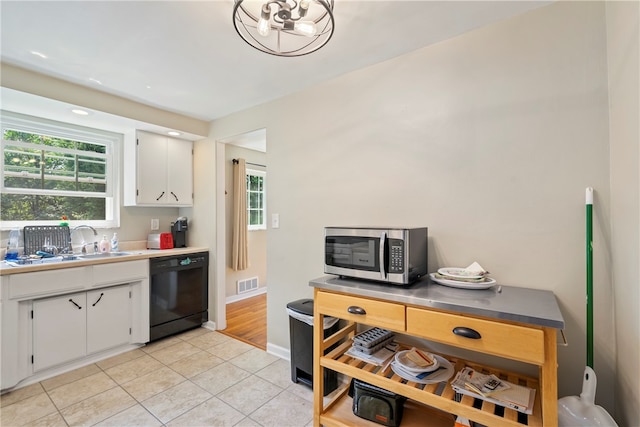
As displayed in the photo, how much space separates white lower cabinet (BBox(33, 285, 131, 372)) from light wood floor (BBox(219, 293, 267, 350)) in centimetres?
101

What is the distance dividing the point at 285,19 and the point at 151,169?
2.45 m

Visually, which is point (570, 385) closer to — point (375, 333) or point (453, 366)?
point (453, 366)

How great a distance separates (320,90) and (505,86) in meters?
1.32

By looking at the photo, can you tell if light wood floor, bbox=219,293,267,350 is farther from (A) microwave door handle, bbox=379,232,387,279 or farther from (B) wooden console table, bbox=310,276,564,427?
(A) microwave door handle, bbox=379,232,387,279

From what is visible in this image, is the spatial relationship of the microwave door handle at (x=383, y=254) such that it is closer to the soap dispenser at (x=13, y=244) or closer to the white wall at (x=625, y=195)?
the white wall at (x=625, y=195)

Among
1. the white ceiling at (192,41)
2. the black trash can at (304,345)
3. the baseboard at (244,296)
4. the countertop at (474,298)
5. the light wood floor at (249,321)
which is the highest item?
the white ceiling at (192,41)

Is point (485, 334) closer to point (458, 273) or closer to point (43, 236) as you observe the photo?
point (458, 273)

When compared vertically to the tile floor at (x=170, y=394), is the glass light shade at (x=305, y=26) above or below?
above

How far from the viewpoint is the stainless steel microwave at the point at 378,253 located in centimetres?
149

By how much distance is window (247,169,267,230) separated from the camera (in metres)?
4.51

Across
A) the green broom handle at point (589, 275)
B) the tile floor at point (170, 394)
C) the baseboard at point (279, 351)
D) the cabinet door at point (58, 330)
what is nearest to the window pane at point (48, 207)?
the cabinet door at point (58, 330)

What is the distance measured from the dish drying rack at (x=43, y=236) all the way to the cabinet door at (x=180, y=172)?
3.16 ft

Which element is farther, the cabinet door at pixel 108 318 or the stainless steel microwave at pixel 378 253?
the cabinet door at pixel 108 318

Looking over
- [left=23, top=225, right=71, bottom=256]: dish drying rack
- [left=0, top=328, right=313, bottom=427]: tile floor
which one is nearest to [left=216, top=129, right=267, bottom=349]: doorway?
[left=0, top=328, right=313, bottom=427]: tile floor
